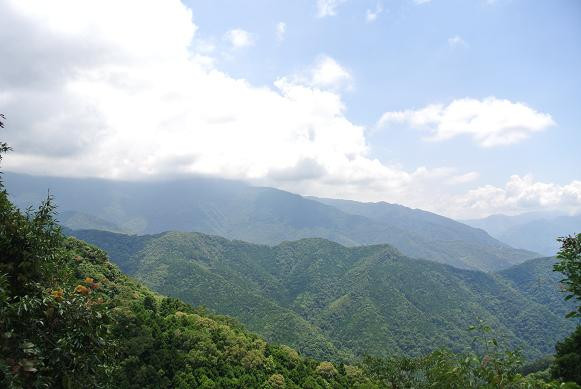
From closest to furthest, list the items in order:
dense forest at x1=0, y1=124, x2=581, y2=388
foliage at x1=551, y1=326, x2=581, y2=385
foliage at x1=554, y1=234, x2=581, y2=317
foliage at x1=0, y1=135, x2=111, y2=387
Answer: dense forest at x1=0, y1=124, x2=581, y2=388
foliage at x1=0, y1=135, x2=111, y2=387
foliage at x1=554, y1=234, x2=581, y2=317
foliage at x1=551, y1=326, x2=581, y2=385

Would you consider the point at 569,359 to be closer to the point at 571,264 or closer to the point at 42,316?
the point at 571,264

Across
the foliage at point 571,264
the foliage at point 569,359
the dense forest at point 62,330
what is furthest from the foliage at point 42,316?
the foliage at point 569,359

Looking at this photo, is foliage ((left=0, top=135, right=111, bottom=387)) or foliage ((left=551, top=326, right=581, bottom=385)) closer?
foliage ((left=0, top=135, right=111, bottom=387))

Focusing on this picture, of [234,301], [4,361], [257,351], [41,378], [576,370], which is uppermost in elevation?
[4,361]

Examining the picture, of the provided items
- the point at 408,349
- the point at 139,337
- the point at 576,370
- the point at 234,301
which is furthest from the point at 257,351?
the point at 408,349

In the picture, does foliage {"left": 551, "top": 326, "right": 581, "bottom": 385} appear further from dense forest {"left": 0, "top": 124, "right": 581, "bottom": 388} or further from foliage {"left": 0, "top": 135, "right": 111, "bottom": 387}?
foliage {"left": 0, "top": 135, "right": 111, "bottom": 387}

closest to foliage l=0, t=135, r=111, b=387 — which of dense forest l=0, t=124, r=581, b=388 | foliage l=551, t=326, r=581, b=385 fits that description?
dense forest l=0, t=124, r=581, b=388

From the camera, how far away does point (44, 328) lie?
11797 millimetres

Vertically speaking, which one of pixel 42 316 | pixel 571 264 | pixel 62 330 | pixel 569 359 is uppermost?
pixel 571 264

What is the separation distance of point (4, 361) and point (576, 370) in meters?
39.5

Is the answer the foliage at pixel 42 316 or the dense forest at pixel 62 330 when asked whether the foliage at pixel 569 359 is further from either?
the foliage at pixel 42 316

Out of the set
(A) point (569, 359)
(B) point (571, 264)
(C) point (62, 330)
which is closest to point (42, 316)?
(C) point (62, 330)

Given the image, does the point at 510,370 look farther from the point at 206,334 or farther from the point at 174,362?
the point at 206,334

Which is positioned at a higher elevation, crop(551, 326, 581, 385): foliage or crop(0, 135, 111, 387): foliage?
crop(0, 135, 111, 387): foliage
